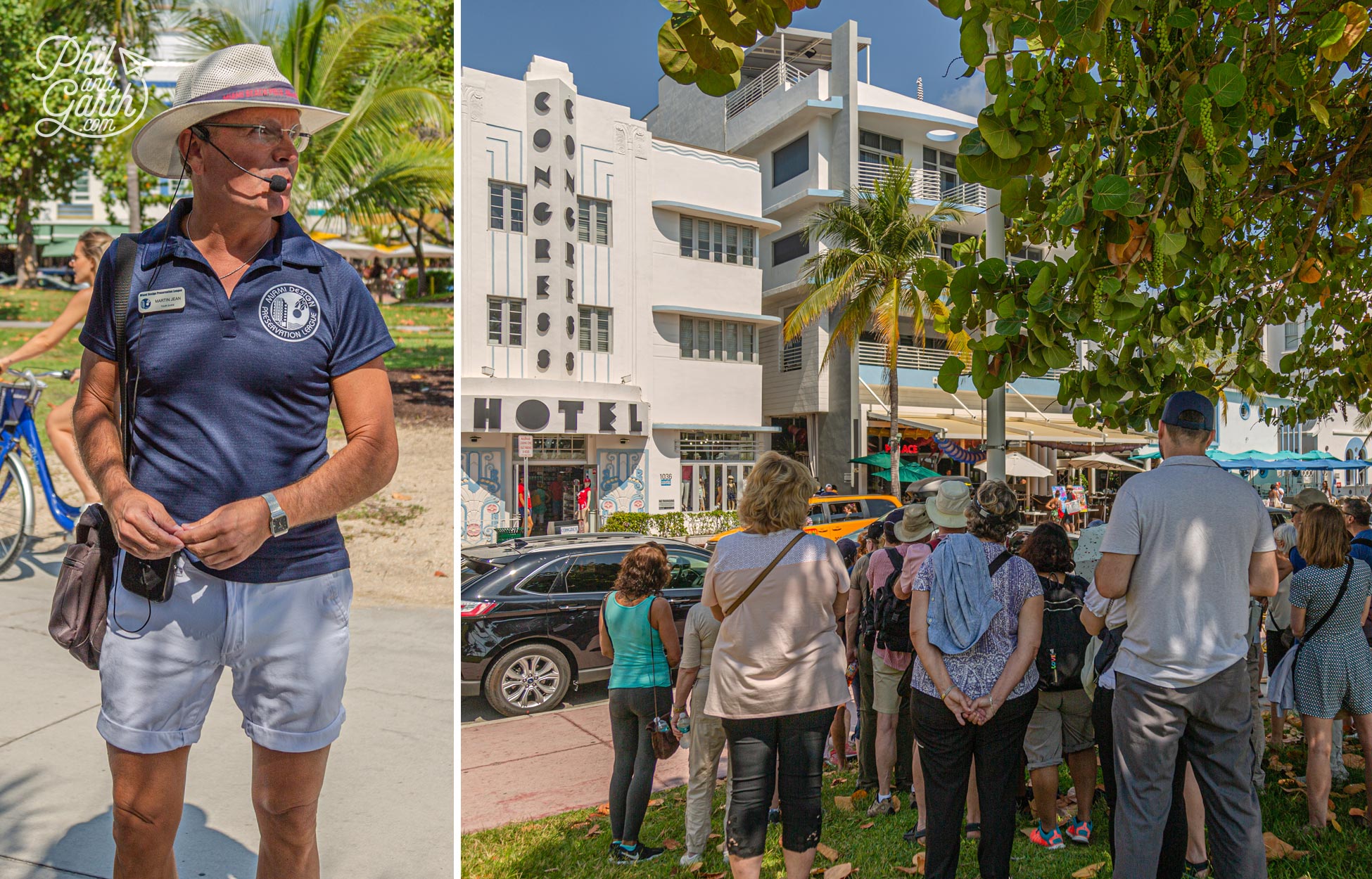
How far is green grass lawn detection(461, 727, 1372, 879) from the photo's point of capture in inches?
152

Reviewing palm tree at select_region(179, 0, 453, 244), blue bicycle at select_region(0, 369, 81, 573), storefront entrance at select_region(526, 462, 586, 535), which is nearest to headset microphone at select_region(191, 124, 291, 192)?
blue bicycle at select_region(0, 369, 81, 573)

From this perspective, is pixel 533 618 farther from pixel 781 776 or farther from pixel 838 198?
pixel 838 198

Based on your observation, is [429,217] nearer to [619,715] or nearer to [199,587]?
[619,715]

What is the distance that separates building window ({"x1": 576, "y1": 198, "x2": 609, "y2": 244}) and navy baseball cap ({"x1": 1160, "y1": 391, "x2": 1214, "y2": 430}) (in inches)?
704

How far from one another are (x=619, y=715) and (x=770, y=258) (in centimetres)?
1552

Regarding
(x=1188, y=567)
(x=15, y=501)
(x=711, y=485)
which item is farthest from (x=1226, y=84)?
(x=711, y=485)

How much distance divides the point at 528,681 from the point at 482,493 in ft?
28.4

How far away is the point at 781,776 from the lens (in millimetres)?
3236

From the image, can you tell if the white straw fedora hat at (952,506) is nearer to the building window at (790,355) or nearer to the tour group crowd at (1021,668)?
the tour group crowd at (1021,668)

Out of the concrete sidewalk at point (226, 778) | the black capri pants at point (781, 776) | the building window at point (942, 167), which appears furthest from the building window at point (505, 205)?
the black capri pants at point (781, 776)

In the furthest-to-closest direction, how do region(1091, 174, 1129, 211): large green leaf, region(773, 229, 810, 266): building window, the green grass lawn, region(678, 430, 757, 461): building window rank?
region(678, 430, 757, 461): building window < region(773, 229, 810, 266): building window < the green grass lawn < region(1091, 174, 1129, 211): large green leaf

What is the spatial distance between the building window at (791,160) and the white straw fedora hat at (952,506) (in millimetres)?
8317

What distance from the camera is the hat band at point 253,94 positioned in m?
1.90

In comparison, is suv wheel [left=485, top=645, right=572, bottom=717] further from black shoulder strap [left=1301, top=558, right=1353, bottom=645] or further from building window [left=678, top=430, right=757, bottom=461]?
building window [left=678, top=430, right=757, bottom=461]
